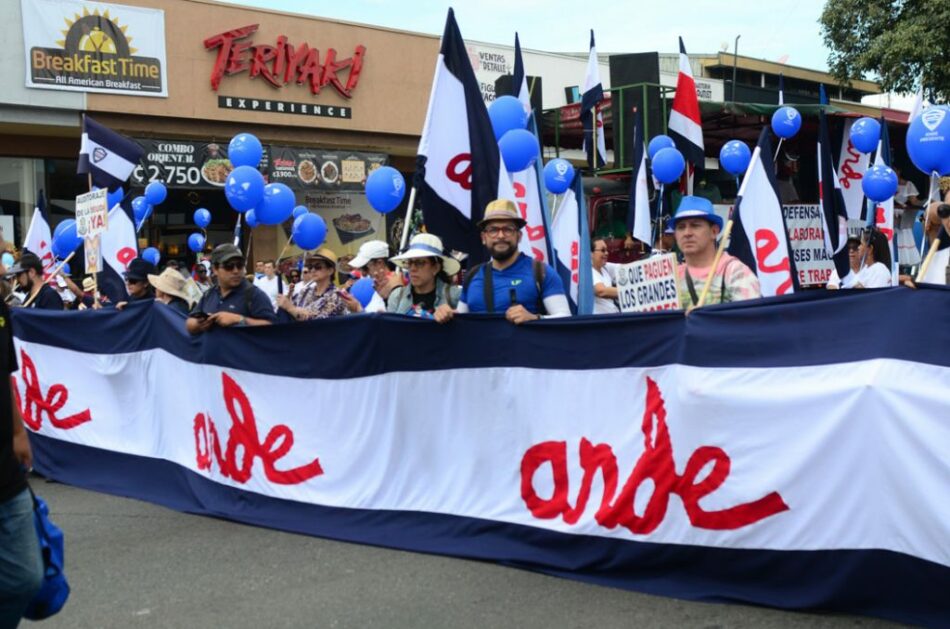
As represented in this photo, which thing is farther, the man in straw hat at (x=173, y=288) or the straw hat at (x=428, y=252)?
the man in straw hat at (x=173, y=288)

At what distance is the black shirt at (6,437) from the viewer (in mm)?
3449

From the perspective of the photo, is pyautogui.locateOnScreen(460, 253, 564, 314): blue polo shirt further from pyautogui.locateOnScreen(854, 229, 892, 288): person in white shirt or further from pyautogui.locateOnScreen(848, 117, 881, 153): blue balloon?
pyautogui.locateOnScreen(848, 117, 881, 153): blue balloon

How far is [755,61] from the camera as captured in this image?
5353cm

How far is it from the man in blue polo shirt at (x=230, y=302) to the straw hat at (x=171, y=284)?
95cm

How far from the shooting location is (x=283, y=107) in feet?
83.4

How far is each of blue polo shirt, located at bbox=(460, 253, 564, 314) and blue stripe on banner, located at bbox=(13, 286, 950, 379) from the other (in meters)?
0.34

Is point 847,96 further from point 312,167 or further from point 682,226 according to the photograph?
point 682,226

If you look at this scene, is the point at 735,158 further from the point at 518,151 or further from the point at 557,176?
the point at 518,151

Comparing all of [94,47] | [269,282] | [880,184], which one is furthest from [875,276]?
[94,47]

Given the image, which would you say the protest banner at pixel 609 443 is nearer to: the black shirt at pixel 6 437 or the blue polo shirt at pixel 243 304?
the blue polo shirt at pixel 243 304

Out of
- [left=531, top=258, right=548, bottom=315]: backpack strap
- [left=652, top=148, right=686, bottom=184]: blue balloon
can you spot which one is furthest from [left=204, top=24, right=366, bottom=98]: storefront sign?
[left=531, top=258, right=548, bottom=315]: backpack strap

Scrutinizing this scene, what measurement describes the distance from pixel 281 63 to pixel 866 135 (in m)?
15.1

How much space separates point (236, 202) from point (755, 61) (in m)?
47.3

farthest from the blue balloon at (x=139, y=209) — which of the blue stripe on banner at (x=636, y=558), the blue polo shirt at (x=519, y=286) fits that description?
the blue polo shirt at (x=519, y=286)
